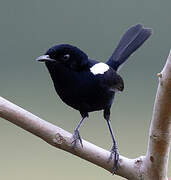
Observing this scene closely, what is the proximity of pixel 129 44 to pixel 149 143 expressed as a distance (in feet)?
3.61

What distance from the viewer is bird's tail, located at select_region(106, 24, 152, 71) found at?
2.86 metres

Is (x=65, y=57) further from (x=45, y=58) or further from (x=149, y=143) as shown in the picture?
(x=149, y=143)

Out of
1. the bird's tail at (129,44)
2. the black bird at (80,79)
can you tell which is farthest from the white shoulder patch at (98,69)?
the bird's tail at (129,44)

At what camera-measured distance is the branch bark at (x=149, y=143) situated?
1744 mm

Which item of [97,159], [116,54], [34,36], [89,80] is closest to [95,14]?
[34,36]

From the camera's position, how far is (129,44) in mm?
2906

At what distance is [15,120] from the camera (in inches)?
73.4

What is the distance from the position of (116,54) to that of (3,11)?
964 millimetres

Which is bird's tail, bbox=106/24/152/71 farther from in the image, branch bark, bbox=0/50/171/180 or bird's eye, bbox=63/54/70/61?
branch bark, bbox=0/50/171/180

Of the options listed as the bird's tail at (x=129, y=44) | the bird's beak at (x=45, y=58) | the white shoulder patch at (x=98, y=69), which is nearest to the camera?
the bird's beak at (x=45, y=58)

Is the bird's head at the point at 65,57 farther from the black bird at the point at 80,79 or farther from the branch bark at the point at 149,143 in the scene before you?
the branch bark at the point at 149,143

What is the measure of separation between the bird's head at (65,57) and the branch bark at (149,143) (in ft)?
1.21

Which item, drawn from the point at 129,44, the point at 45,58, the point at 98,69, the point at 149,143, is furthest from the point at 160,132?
the point at 129,44

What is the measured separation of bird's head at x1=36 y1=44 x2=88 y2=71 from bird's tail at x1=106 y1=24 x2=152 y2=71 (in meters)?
0.48
